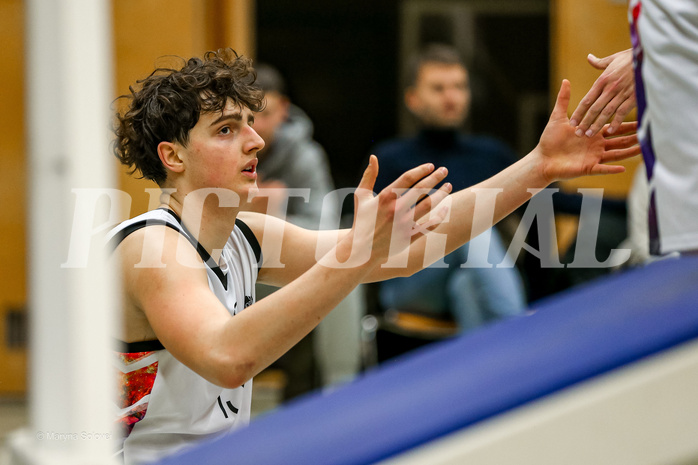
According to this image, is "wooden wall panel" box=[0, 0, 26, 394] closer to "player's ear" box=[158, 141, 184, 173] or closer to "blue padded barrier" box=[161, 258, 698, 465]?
"blue padded barrier" box=[161, 258, 698, 465]

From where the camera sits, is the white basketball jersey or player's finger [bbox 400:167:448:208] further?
the white basketball jersey

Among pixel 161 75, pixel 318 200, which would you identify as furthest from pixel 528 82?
pixel 161 75

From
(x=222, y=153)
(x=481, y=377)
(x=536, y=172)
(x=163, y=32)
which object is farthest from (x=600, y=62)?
(x=163, y=32)

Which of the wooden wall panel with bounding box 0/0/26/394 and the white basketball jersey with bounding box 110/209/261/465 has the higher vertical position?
the wooden wall panel with bounding box 0/0/26/394

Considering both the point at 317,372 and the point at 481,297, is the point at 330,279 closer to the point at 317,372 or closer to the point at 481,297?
the point at 481,297

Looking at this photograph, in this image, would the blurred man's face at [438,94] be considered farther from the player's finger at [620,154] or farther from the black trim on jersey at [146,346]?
the black trim on jersey at [146,346]

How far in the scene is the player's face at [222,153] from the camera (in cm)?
108

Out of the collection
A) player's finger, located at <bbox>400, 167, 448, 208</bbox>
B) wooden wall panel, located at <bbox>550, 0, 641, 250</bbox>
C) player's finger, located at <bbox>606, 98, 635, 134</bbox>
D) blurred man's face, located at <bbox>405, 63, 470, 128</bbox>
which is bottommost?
player's finger, located at <bbox>400, 167, 448, 208</bbox>

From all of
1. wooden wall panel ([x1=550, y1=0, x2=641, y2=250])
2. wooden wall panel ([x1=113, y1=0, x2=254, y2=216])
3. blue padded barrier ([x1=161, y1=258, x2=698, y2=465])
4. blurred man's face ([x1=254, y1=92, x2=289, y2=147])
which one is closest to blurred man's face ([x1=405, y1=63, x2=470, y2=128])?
blurred man's face ([x1=254, y1=92, x2=289, y2=147])

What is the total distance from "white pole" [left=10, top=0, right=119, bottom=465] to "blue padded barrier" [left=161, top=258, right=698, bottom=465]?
14cm

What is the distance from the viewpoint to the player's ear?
1.10 meters

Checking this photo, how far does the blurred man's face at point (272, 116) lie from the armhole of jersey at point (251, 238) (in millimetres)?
1377

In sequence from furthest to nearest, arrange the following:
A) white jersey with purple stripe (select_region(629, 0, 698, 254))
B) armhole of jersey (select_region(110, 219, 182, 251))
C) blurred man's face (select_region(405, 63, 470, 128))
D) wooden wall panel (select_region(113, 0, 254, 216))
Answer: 1. blurred man's face (select_region(405, 63, 470, 128))
2. wooden wall panel (select_region(113, 0, 254, 216))
3. armhole of jersey (select_region(110, 219, 182, 251))
4. white jersey with purple stripe (select_region(629, 0, 698, 254))

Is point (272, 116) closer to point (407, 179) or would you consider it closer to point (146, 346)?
point (146, 346)
